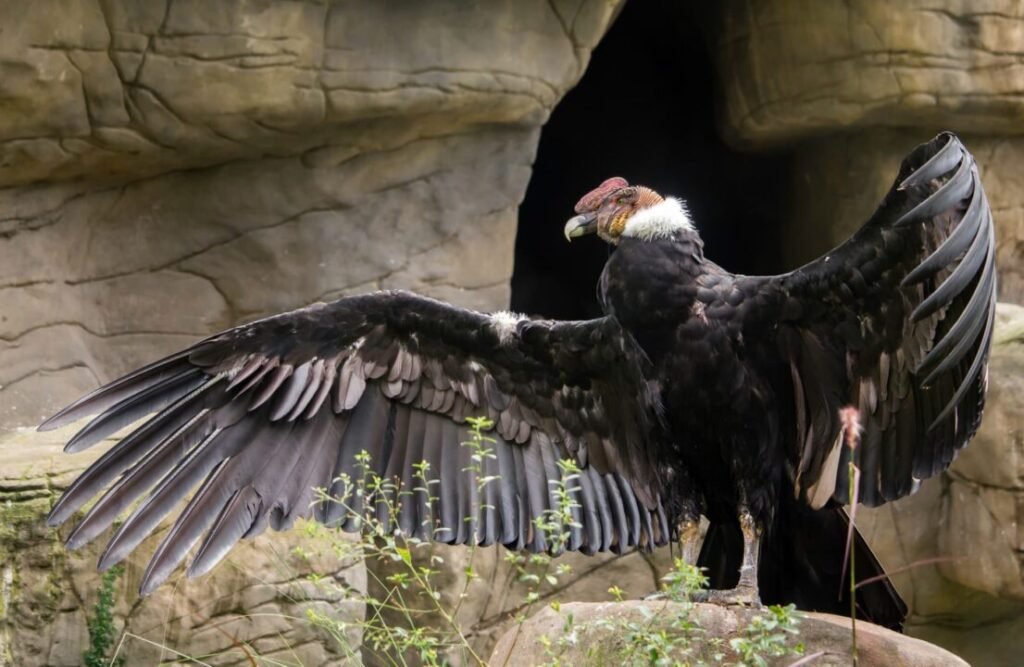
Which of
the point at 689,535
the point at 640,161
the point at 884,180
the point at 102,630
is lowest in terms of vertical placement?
the point at 102,630

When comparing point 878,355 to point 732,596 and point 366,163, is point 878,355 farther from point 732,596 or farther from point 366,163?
point 366,163

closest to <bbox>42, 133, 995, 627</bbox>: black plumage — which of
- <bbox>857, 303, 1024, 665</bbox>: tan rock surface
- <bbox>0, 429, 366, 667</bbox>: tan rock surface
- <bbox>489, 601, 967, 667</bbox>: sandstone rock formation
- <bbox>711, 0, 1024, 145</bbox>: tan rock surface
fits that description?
<bbox>489, 601, 967, 667</bbox>: sandstone rock formation

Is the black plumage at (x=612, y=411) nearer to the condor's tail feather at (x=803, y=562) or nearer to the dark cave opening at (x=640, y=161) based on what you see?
the condor's tail feather at (x=803, y=562)

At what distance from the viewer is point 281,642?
522cm

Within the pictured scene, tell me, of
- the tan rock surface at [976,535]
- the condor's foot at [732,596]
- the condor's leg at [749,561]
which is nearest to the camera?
the condor's foot at [732,596]

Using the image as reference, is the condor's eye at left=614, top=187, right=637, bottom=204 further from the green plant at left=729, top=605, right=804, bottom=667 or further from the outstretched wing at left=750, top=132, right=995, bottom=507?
the green plant at left=729, top=605, right=804, bottom=667

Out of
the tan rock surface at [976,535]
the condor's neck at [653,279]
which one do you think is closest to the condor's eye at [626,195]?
the condor's neck at [653,279]

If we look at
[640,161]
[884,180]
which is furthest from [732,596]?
[640,161]

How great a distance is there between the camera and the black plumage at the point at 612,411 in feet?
12.3

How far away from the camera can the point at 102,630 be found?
16.4ft

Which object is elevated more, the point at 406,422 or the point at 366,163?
the point at 366,163

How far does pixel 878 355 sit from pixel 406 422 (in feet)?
4.38

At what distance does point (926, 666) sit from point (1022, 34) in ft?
12.6

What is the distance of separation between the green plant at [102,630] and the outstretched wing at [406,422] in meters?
0.97
